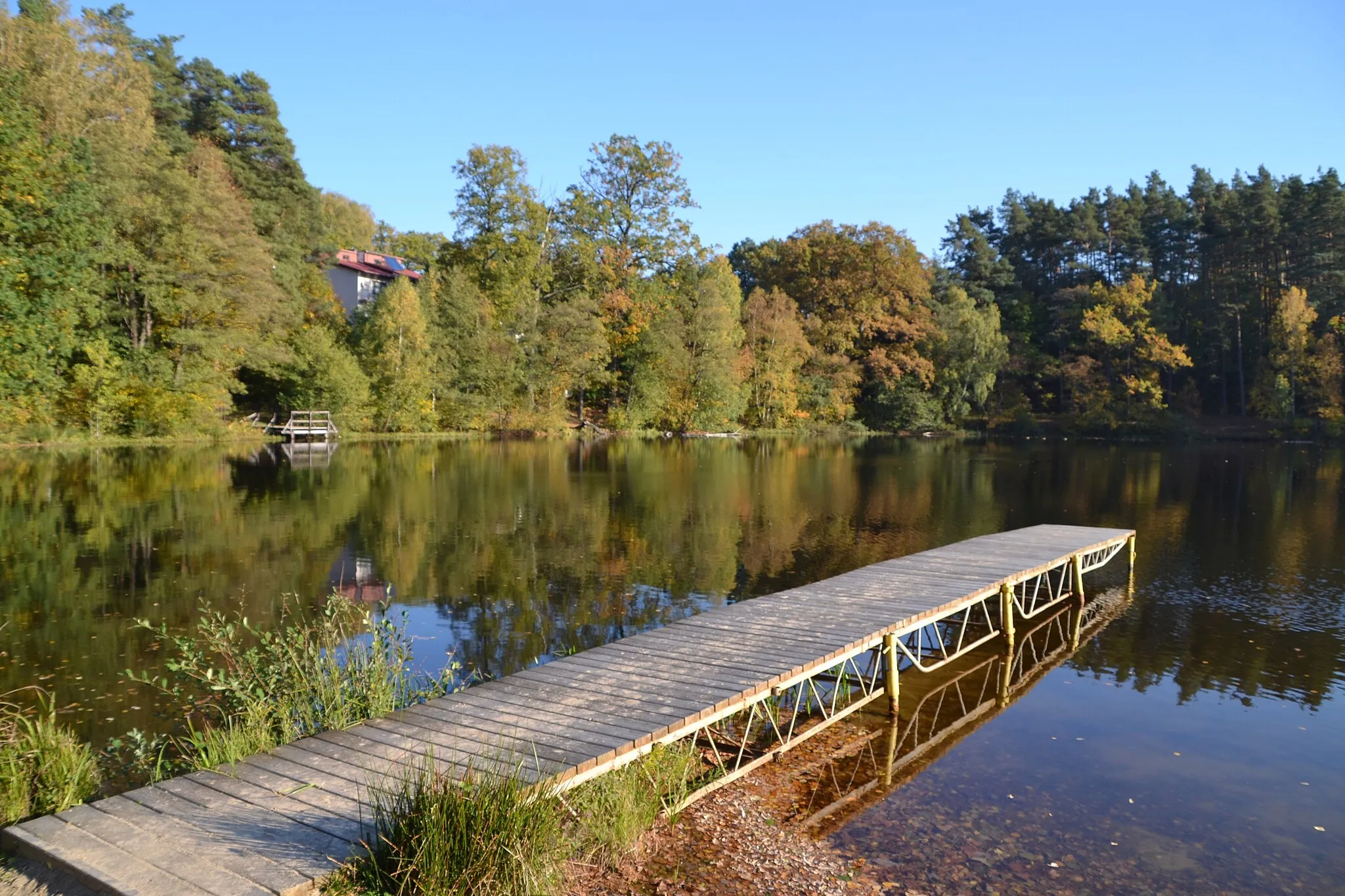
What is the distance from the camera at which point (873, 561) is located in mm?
14922

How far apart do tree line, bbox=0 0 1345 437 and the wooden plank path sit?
1852cm

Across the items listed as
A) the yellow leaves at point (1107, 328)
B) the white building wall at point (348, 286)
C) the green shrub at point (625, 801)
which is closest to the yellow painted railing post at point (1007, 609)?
the green shrub at point (625, 801)

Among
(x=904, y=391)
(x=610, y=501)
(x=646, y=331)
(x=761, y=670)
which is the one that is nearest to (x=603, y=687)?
(x=761, y=670)

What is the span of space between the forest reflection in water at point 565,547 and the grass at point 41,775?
2.32 metres

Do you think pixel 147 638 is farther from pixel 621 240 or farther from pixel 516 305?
pixel 621 240

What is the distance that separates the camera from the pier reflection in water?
6.34 meters

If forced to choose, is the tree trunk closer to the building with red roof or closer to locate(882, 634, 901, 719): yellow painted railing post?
the building with red roof

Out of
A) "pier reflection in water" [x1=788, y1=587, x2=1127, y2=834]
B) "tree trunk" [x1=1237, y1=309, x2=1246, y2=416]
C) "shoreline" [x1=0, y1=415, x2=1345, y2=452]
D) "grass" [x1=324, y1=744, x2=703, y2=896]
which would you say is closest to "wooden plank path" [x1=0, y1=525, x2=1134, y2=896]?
"grass" [x1=324, y1=744, x2=703, y2=896]

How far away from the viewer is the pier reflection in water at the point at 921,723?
6336mm

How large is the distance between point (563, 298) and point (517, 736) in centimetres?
4793

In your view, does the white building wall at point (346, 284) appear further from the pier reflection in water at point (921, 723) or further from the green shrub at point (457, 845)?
the green shrub at point (457, 845)

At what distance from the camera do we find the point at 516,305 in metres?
47.7

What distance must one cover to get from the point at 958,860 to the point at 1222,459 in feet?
134

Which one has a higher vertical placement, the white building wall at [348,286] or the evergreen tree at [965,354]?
the white building wall at [348,286]
